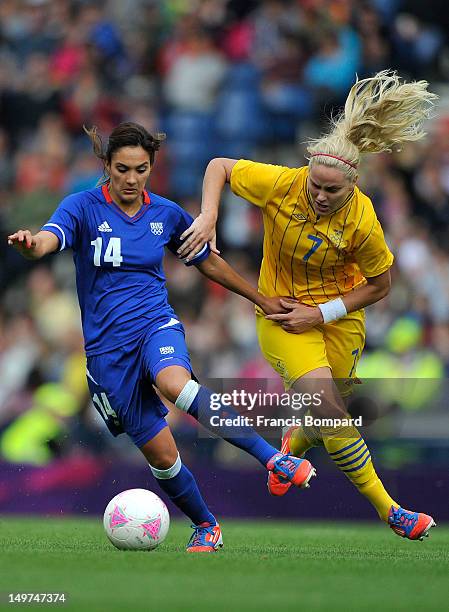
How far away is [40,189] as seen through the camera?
44.7 ft

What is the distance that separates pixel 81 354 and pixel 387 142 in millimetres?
5563

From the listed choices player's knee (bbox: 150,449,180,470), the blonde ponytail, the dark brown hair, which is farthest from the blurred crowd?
the dark brown hair

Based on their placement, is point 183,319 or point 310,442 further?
point 183,319

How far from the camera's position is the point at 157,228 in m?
6.77

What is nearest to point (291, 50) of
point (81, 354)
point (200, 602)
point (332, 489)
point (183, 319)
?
point (183, 319)

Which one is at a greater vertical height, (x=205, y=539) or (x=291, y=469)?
(x=291, y=469)

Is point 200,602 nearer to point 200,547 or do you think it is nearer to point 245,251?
point 200,547

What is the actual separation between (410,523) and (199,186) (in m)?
7.34

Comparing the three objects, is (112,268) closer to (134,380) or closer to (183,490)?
(134,380)

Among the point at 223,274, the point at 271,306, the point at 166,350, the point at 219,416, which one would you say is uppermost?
the point at 223,274

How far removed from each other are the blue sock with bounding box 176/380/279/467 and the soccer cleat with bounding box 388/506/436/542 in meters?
1.08

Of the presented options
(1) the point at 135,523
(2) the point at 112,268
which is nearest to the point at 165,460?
(1) the point at 135,523

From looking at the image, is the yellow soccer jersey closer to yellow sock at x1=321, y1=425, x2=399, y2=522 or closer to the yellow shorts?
the yellow shorts

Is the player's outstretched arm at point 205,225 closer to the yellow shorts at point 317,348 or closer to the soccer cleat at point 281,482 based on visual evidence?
the yellow shorts at point 317,348
